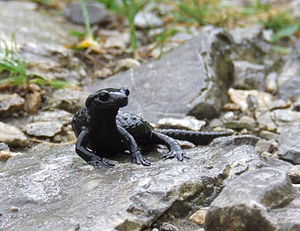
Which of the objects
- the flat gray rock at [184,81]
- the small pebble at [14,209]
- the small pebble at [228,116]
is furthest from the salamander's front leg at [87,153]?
the small pebble at [228,116]

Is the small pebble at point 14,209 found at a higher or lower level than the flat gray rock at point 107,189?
lower

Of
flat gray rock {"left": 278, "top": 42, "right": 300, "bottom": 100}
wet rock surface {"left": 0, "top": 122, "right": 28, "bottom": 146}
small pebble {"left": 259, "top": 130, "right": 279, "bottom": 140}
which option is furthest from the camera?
flat gray rock {"left": 278, "top": 42, "right": 300, "bottom": 100}

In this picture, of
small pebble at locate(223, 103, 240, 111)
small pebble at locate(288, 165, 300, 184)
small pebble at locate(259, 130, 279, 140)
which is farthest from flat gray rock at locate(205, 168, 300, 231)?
small pebble at locate(223, 103, 240, 111)

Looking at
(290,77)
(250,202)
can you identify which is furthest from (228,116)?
(250,202)

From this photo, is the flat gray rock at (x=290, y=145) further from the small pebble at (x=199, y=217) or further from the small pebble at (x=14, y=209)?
the small pebble at (x=14, y=209)

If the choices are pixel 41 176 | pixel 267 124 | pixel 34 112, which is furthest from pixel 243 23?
pixel 41 176

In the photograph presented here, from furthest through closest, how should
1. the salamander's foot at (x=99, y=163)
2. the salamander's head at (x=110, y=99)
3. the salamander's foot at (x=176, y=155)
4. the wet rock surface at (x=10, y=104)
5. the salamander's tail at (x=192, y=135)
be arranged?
the wet rock surface at (x=10, y=104) < the salamander's tail at (x=192, y=135) < the salamander's foot at (x=176, y=155) < the salamander's foot at (x=99, y=163) < the salamander's head at (x=110, y=99)

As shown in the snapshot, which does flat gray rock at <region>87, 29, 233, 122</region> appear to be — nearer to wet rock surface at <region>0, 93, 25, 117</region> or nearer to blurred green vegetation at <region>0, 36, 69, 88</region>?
blurred green vegetation at <region>0, 36, 69, 88</region>
